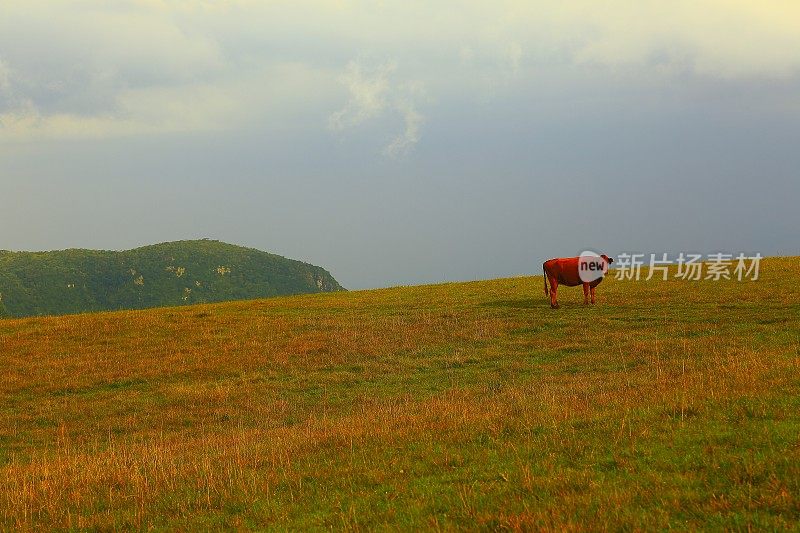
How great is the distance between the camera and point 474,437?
1251cm

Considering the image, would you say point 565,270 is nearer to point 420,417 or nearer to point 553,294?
point 553,294

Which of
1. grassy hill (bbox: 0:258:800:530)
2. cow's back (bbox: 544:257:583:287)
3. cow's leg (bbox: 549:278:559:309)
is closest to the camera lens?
grassy hill (bbox: 0:258:800:530)

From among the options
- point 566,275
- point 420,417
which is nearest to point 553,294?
point 566,275

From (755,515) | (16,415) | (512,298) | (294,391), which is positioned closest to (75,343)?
(16,415)

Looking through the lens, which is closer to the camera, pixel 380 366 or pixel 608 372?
pixel 608 372

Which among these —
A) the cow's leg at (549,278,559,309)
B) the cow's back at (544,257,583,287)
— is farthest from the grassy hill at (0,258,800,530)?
the cow's back at (544,257,583,287)

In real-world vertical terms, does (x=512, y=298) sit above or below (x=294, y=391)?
above

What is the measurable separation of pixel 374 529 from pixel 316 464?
4.15 meters

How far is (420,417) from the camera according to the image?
50.8 ft

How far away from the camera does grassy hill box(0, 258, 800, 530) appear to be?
28.1 ft

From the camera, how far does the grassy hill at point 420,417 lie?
8578 millimetres

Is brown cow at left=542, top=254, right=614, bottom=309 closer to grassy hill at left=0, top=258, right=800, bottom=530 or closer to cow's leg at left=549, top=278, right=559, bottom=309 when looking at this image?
cow's leg at left=549, top=278, right=559, bottom=309

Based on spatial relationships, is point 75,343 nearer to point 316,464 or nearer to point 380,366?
point 380,366

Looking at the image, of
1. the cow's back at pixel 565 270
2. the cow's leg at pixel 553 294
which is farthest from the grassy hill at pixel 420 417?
the cow's back at pixel 565 270
